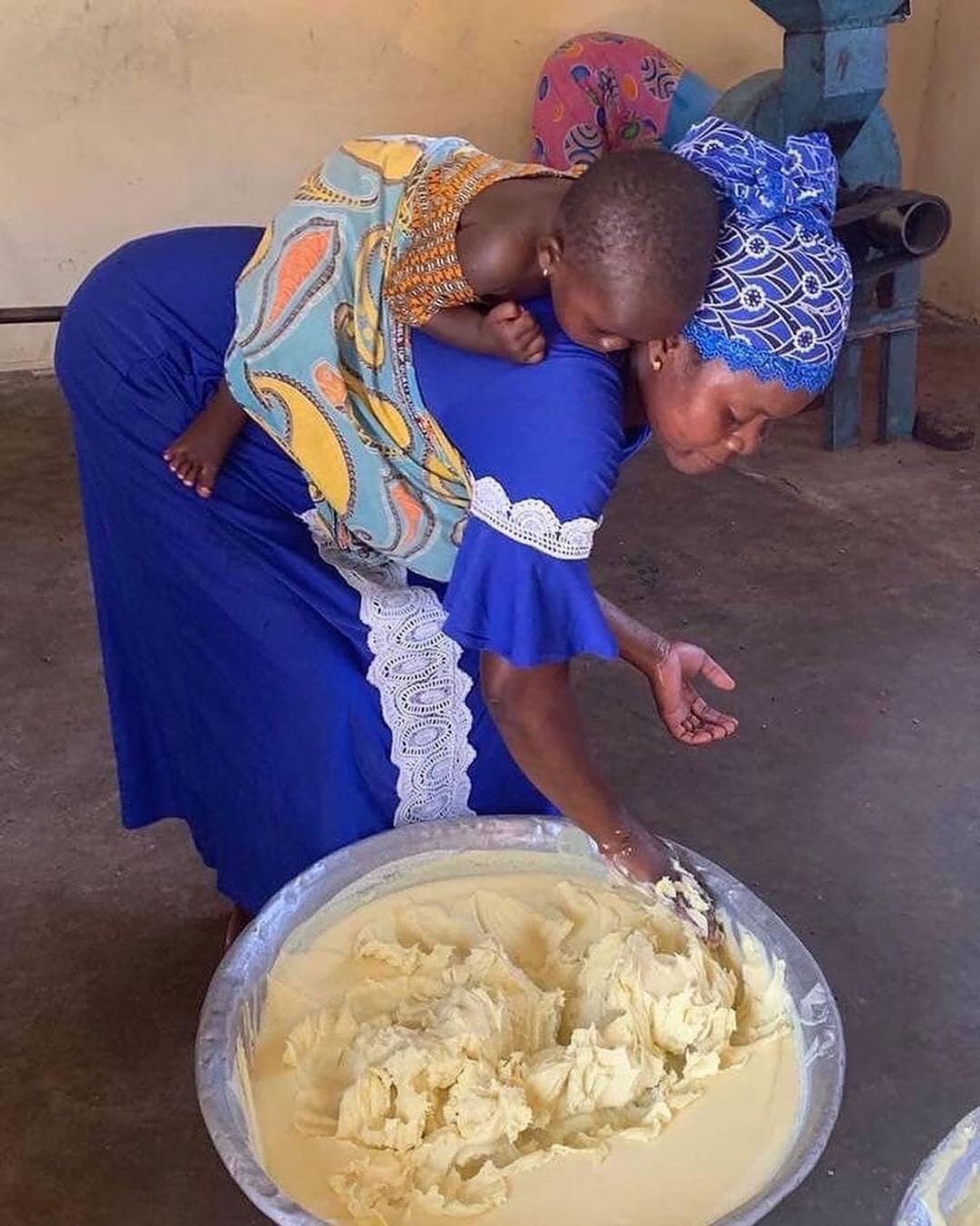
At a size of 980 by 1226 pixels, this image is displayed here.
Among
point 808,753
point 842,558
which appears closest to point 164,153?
point 842,558

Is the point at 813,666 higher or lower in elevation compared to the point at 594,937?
lower

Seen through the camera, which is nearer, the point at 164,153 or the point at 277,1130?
the point at 277,1130

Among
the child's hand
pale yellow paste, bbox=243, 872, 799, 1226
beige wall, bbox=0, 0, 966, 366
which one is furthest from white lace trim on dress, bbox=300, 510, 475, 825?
beige wall, bbox=0, 0, 966, 366

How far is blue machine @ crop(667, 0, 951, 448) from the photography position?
10.5ft

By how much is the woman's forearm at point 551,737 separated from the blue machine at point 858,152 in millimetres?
2198

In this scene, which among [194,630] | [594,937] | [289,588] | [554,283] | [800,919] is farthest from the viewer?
[800,919]

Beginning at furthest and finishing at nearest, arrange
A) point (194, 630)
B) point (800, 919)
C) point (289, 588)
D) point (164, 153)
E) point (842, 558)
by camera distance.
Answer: point (164, 153)
point (842, 558)
point (800, 919)
point (194, 630)
point (289, 588)

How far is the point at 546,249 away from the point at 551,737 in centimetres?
47

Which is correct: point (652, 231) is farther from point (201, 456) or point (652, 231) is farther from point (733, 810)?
point (733, 810)

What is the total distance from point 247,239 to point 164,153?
2602 mm

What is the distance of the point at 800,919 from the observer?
2193 millimetres

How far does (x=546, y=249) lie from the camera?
1.25m

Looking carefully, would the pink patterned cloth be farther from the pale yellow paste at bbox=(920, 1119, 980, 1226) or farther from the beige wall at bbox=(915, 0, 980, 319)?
the pale yellow paste at bbox=(920, 1119, 980, 1226)

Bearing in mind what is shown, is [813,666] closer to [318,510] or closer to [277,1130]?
[318,510]
